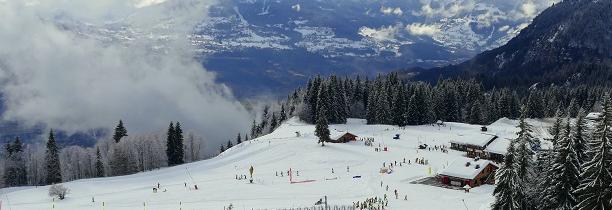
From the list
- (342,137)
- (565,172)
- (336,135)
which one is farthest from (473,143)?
(565,172)

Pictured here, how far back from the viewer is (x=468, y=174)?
267ft

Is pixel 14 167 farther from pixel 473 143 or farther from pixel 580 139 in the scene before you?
pixel 580 139

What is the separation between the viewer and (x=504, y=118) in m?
154

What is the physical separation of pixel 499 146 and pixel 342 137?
2888 cm

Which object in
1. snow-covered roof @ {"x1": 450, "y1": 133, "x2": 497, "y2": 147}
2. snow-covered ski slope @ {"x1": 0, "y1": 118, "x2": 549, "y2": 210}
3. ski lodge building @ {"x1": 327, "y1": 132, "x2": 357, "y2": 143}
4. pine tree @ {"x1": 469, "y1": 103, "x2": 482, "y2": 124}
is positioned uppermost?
pine tree @ {"x1": 469, "y1": 103, "x2": 482, "y2": 124}

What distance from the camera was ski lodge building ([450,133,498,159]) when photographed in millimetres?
106819

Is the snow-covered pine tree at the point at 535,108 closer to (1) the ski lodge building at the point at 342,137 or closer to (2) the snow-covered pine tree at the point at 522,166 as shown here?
(1) the ski lodge building at the point at 342,137

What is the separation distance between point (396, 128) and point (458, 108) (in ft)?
127

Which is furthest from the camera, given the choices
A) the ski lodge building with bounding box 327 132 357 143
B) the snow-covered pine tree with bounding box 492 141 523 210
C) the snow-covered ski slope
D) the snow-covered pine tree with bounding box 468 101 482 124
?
the snow-covered pine tree with bounding box 468 101 482 124

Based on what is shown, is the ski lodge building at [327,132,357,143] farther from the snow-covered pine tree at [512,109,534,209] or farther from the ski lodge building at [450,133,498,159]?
the snow-covered pine tree at [512,109,534,209]

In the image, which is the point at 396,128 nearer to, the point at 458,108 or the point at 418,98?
the point at 418,98

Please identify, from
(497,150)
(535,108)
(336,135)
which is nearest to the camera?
(497,150)

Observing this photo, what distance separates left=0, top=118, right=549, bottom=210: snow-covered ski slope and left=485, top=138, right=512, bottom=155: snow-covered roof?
5248 mm

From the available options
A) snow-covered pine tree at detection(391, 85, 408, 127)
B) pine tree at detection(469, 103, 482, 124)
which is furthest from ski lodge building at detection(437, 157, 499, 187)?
pine tree at detection(469, 103, 482, 124)
